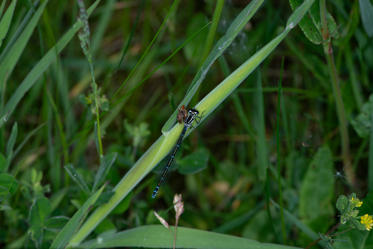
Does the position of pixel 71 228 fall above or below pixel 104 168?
below

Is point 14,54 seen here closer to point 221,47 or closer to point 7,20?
point 7,20

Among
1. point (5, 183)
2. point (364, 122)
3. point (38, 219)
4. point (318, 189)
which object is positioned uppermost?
point (364, 122)

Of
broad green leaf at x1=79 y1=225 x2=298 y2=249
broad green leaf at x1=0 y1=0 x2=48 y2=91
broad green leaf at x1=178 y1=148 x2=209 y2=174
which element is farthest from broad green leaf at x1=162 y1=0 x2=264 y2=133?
broad green leaf at x1=0 y1=0 x2=48 y2=91

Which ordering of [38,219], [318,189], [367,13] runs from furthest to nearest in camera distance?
1. [318,189]
2. [367,13]
3. [38,219]

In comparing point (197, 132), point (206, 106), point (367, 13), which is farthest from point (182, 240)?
point (367, 13)

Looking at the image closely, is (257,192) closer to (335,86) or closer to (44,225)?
(335,86)

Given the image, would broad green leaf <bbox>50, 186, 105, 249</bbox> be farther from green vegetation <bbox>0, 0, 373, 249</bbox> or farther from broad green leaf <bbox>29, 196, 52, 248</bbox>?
broad green leaf <bbox>29, 196, 52, 248</bbox>

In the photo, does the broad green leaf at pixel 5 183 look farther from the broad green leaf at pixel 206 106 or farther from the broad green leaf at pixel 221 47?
the broad green leaf at pixel 221 47
